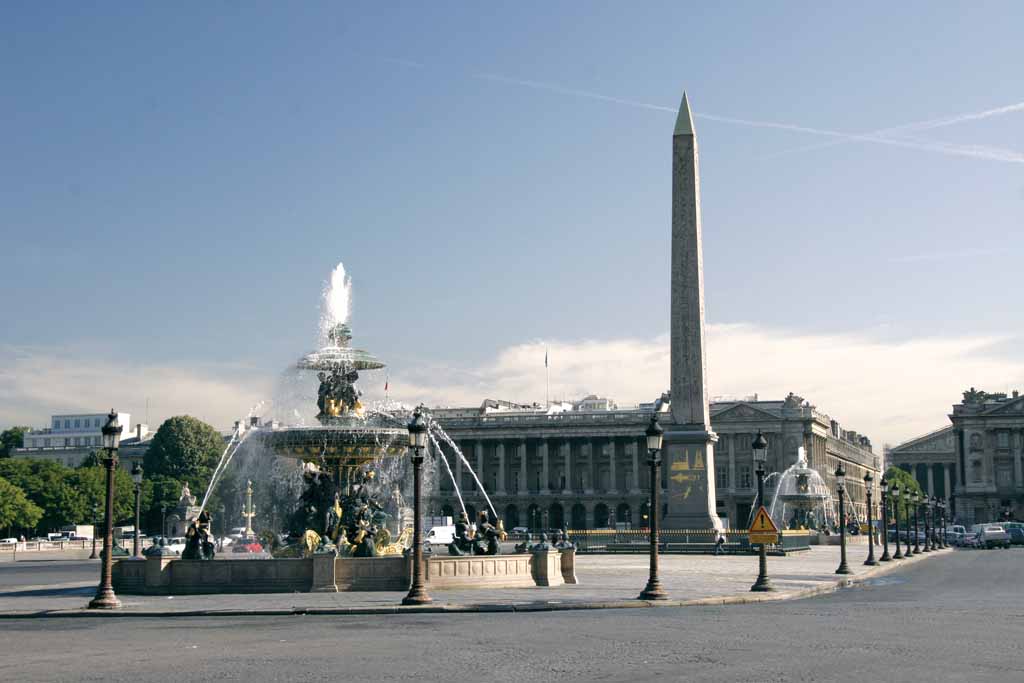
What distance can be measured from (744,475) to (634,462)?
1296 cm

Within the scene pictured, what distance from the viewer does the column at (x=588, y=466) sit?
154375 millimetres

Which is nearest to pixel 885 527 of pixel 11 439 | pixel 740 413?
pixel 740 413

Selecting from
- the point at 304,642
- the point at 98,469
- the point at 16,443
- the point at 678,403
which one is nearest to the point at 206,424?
the point at 98,469

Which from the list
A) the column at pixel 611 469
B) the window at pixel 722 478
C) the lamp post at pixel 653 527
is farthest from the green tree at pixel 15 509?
the lamp post at pixel 653 527

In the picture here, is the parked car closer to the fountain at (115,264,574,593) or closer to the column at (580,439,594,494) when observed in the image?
the fountain at (115,264,574,593)

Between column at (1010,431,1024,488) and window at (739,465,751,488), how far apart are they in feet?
116

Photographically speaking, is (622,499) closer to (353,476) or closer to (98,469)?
(98,469)

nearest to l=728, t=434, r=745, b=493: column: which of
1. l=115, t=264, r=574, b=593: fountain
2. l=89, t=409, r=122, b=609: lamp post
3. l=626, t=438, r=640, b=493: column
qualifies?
l=626, t=438, r=640, b=493: column

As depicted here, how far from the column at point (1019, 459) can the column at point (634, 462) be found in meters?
47.7

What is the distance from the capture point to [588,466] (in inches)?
6107

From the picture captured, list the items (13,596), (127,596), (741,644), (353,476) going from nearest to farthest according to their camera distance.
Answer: (741,644)
(127,596)
(13,596)
(353,476)

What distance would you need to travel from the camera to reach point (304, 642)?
A: 19109 mm

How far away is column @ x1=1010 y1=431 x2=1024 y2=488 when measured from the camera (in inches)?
6260

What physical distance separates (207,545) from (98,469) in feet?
317
